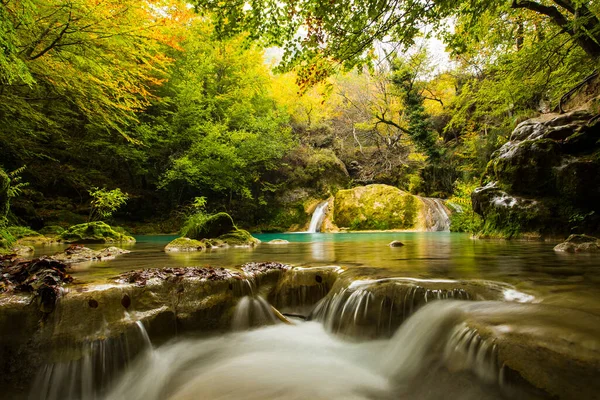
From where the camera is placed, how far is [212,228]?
8.84 meters

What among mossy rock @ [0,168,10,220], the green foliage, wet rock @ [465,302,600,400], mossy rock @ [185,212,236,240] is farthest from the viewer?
the green foliage

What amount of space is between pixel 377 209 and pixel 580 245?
1217 centimetres

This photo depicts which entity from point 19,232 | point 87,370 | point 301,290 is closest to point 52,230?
point 19,232

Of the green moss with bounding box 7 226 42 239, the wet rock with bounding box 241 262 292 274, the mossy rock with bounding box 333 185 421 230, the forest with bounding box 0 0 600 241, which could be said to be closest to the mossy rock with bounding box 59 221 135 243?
the green moss with bounding box 7 226 42 239

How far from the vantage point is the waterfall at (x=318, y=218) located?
18.6 metres

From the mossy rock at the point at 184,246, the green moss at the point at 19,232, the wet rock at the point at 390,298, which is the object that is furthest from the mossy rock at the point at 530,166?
the green moss at the point at 19,232

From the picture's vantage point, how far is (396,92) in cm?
1980

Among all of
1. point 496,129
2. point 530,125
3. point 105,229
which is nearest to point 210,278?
point 105,229

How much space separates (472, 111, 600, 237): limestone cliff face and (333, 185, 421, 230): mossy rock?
8292 millimetres

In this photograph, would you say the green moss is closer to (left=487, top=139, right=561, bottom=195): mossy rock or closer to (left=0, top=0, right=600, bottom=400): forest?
(left=0, top=0, right=600, bottom=400): forest

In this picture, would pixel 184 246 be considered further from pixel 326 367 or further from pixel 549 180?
pixel 549 180

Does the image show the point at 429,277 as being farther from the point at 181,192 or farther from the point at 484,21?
the point at 181,192

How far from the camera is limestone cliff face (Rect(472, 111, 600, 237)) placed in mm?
6285

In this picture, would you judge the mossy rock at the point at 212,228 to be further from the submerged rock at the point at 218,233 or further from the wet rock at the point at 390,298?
the wet rock at the point at 390,298
